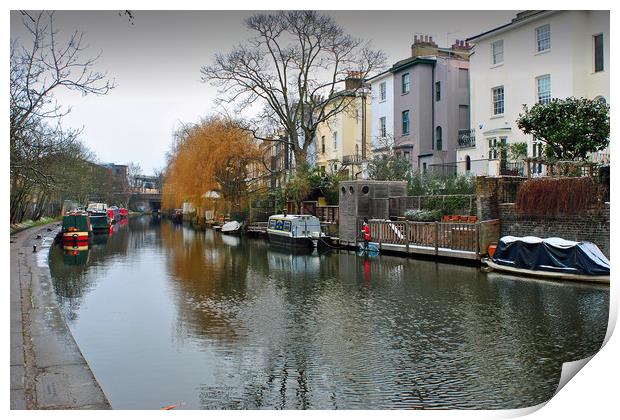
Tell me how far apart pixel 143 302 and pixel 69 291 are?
2.62 metres

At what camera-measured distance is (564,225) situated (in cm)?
1569

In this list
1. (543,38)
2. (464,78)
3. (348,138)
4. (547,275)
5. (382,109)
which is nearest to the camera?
(547,275)

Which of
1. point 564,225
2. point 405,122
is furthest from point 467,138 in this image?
point 564,225

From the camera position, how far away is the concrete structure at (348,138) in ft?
110

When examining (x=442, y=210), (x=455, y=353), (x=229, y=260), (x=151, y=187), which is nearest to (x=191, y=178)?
(x=229, y=260)

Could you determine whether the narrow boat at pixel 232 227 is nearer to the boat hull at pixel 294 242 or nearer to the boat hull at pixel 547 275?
the boat hull at pixel 294 242

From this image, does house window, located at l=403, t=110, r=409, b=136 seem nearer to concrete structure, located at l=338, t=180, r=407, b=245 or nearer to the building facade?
the building facade

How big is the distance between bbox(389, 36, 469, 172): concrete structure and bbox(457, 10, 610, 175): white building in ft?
4.84

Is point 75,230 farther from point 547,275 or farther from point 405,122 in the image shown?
point 547,275

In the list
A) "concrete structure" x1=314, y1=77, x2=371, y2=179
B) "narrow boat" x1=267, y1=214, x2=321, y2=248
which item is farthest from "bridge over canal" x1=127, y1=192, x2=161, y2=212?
"narrow boat" x1=267, y1=214, x2=321, y2=248

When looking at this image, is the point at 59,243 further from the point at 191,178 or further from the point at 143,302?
the point at 143,302

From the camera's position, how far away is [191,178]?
36.4 meters

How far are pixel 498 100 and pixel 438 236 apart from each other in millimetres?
7321

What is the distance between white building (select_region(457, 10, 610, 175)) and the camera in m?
16.1
